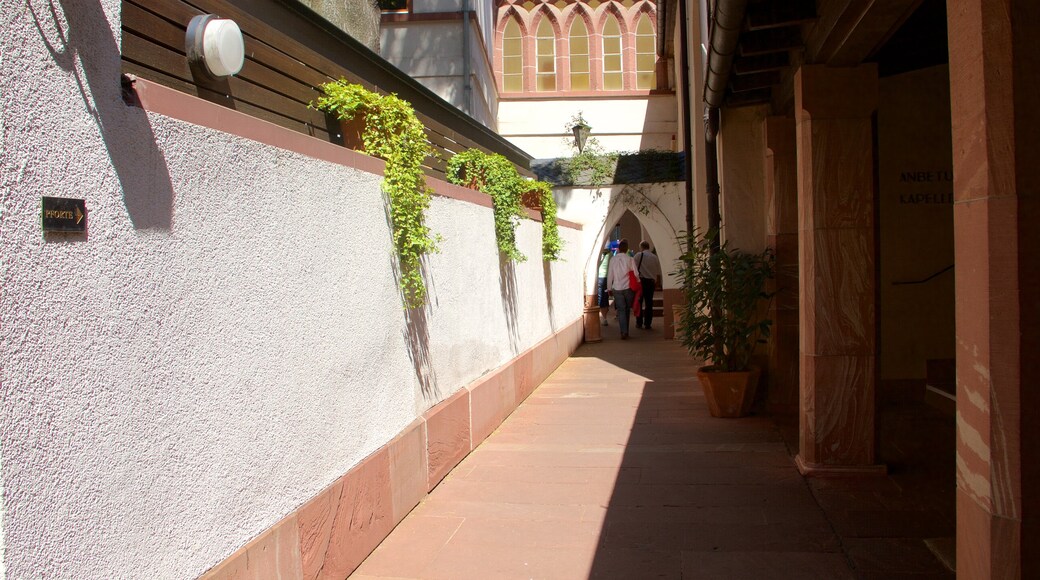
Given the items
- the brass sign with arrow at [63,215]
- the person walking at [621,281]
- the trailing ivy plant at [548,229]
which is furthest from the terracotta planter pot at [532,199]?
the brass sign with arrow at [63,215]

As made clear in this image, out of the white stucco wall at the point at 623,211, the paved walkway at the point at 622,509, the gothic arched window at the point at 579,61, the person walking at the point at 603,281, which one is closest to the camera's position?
the paved walkway at the point at 622,509

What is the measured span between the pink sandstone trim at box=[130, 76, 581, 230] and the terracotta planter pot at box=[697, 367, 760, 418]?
428cm

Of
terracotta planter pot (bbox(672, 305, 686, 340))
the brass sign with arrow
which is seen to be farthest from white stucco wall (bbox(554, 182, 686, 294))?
the brass sign with arrow

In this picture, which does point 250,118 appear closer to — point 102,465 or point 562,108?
point 102,465

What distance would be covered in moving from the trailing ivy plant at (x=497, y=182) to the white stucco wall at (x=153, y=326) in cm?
341

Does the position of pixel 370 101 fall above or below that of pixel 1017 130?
above

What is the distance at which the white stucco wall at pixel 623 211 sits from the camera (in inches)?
658

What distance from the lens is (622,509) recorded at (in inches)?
216

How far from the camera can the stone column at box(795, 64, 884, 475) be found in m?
5.73

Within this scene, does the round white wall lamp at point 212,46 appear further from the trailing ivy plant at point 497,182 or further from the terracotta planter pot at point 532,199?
the terracotta planter pot at point 532,199

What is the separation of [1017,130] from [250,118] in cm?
280

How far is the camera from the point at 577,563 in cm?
457

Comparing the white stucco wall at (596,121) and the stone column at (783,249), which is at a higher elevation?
the white stucco wall at (596,121)

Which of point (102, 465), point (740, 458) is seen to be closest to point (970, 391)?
point (102, 465)
